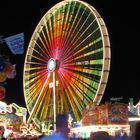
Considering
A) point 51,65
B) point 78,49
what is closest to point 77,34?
point 78,49

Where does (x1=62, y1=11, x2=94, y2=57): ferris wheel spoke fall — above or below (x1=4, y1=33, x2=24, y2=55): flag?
above

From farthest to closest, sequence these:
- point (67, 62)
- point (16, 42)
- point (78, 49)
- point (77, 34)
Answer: point (67, 62) → point (77, 34) → point (78, 49) → point (16, 42)

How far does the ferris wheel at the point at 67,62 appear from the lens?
26.3m

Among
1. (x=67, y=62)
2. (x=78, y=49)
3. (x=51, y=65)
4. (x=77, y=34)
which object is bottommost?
(x=51, y=65)

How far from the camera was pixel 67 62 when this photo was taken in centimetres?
2955

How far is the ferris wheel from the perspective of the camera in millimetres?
26312

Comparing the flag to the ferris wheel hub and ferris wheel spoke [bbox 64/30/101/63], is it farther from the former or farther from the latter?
the ferris wheel hub

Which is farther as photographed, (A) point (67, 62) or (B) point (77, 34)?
(A) point (67, 62)

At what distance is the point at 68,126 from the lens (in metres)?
30.0

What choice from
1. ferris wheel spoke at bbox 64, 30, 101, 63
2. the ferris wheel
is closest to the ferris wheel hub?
the ferris wheel

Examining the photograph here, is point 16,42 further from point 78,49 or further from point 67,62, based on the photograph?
point 67,62

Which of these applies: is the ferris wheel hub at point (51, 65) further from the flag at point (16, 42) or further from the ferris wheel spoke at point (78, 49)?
the flag at point (16, 42)

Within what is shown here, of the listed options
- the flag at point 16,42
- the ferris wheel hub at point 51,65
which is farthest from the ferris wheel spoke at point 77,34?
the flag at point 16,42

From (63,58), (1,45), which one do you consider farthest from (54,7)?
(1,45)
